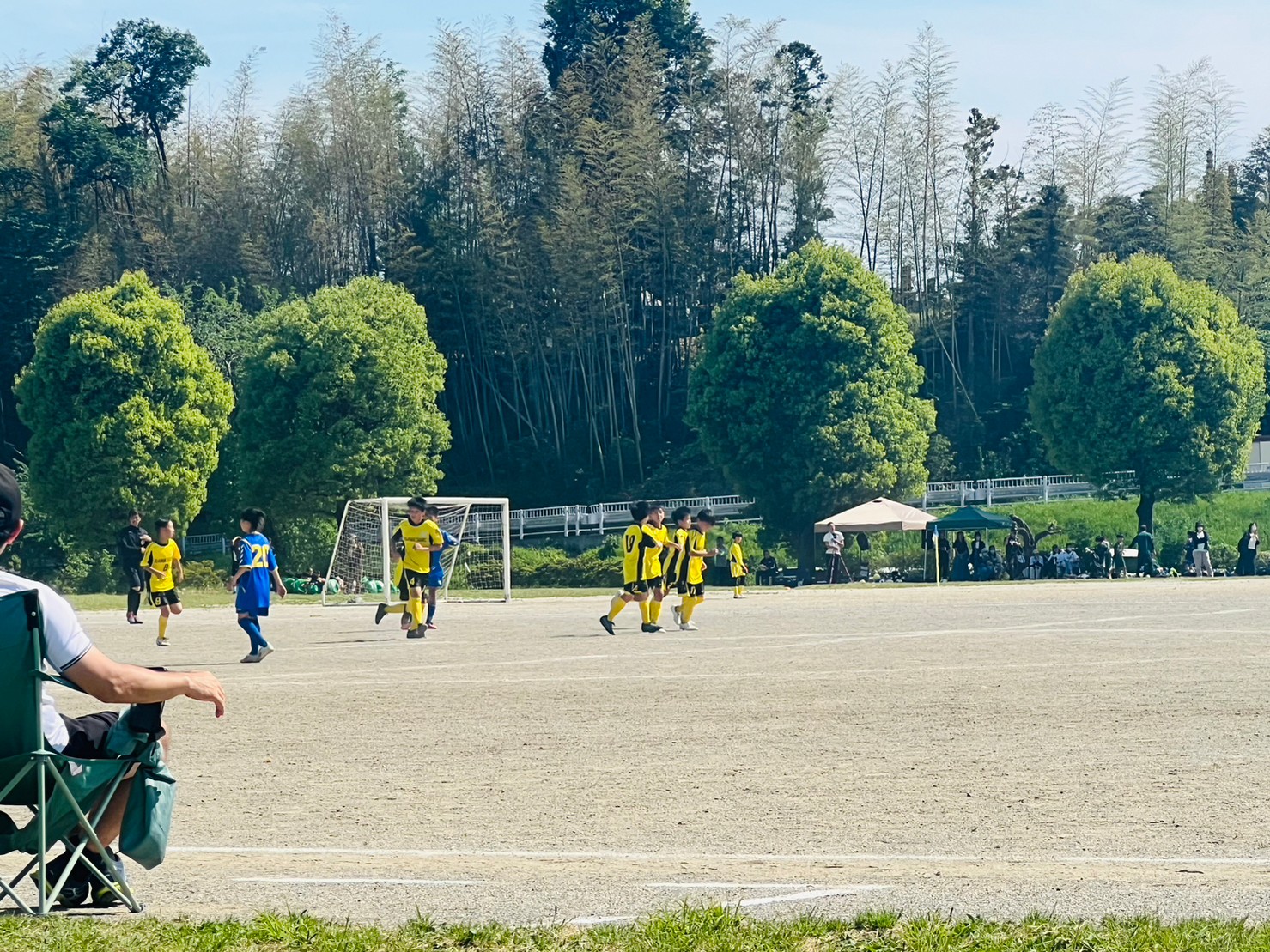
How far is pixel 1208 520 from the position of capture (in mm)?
65188

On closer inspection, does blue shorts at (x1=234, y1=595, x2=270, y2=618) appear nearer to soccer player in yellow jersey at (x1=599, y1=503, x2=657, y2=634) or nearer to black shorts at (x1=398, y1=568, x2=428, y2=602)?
black shorts at (x1=398, y1=568, x2=428, y2=602)

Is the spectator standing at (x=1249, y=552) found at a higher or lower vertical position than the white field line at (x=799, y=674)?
higher

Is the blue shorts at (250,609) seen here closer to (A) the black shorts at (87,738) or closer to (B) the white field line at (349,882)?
(B) the white field line at (349,882)

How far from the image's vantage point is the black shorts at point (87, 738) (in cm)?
639

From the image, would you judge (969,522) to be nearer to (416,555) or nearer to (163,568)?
(163,568)

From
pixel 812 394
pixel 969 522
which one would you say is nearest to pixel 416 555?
pixel 969 522

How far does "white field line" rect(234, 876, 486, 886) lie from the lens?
690 centimetres

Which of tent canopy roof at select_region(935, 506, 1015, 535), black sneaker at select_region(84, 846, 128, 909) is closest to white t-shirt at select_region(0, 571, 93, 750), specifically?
black sneaker at select_region(84, 846, 128, 909)

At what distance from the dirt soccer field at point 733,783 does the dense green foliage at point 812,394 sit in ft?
142

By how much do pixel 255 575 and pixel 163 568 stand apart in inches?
281

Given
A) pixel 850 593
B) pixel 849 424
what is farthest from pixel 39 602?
pixel 849 424

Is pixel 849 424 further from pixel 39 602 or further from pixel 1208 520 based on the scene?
pixel 39 602

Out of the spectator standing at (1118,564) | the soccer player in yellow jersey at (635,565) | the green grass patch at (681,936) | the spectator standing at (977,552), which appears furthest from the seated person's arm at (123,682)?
the spectator standing at (1118,564)

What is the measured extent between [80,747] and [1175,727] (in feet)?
24.8
